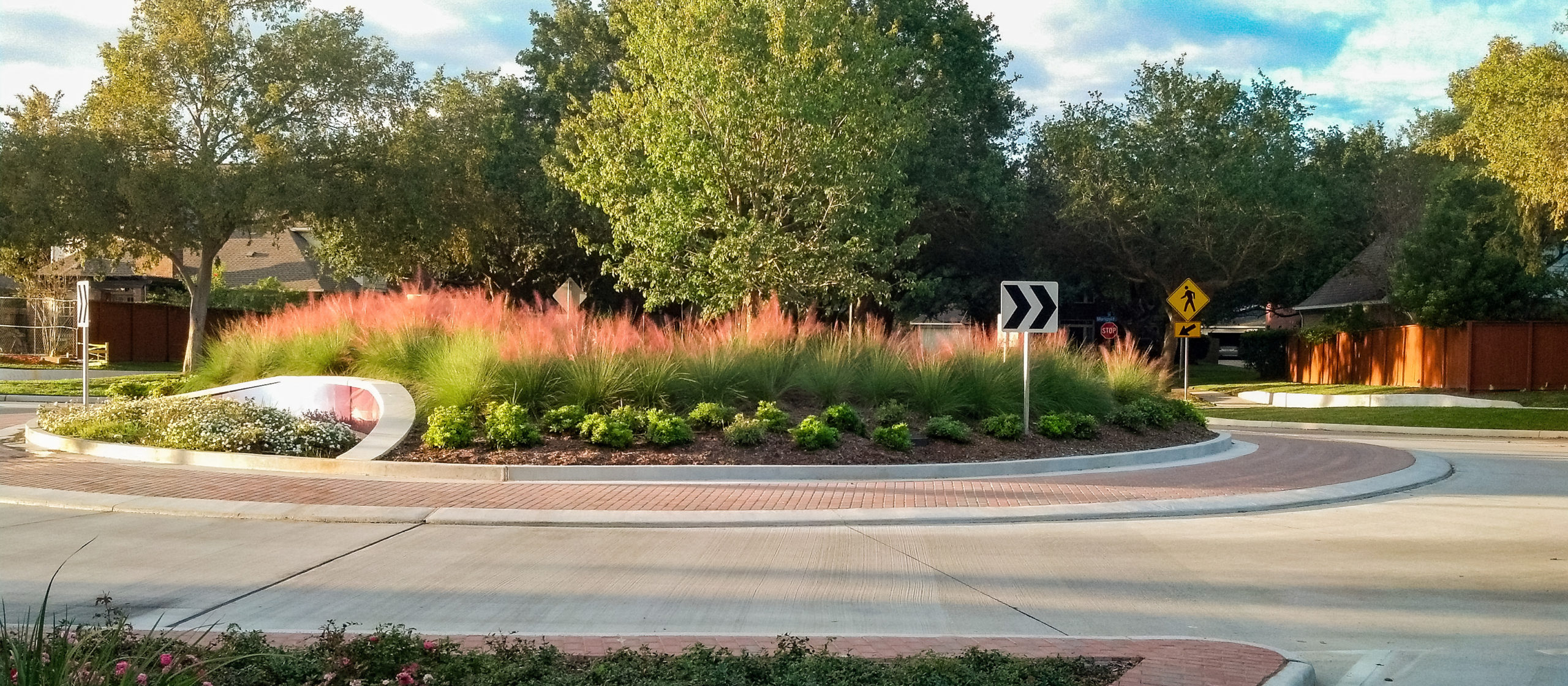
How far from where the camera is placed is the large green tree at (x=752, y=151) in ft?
74.8

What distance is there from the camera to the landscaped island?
14734mm

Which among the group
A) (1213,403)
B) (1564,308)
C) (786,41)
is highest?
(786,41)

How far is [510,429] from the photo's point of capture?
14477mm

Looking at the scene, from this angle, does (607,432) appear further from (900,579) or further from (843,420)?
(900,579)

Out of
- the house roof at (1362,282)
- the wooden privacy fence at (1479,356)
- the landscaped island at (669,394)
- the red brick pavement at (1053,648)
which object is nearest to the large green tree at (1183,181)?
the house roof at (1362,282)

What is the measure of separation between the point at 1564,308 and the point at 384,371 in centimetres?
3064

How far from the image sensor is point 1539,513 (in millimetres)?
12469

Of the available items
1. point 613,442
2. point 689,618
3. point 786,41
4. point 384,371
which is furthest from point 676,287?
point 689,618

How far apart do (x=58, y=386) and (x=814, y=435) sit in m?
22.6

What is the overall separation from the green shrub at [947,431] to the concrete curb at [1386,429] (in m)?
13.6

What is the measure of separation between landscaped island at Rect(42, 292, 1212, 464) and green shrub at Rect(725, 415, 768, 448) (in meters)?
0.02

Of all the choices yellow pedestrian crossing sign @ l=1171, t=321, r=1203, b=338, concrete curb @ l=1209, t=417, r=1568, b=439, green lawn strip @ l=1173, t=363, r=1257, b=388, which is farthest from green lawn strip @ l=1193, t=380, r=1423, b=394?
concrete curb @ l=1209, t=417, r=1568, b=439

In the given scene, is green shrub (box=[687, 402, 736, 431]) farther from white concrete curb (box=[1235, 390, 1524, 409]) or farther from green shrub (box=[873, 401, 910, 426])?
white concrete curb (box=[1235, 390, 1524, 409])

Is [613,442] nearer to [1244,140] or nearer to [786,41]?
[786,41]
